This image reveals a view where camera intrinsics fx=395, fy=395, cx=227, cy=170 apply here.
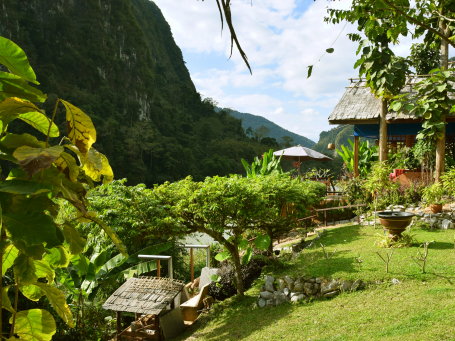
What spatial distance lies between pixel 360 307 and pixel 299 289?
131cm

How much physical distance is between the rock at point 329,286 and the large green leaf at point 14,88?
20.0 ft

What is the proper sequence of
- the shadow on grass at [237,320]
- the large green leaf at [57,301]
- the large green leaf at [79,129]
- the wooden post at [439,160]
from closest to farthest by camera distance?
the large green leaf at [79,129]
the large green leaf at [57,301]
the shadow on grass at [237,320]
the wooden post at [439,160]

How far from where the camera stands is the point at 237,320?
20.7ft

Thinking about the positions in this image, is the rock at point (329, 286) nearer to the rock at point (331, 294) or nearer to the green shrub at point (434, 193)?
the rock at point (331, 294)

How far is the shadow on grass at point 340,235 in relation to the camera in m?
9.01

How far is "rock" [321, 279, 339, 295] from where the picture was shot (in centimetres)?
630

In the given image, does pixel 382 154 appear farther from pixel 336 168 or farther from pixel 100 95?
pixel 100 95

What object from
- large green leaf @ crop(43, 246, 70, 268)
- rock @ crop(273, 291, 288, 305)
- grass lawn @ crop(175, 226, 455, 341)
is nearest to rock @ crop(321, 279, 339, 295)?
grass lawn @ crop(175, 226, 455, 341)

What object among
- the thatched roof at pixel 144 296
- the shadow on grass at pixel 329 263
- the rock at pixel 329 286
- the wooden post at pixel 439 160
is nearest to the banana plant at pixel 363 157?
the wooden post at pixel 439 160

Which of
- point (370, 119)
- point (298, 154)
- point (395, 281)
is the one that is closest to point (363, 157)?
point (298, 154)

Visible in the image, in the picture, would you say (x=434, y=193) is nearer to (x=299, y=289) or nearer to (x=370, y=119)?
(x=299, y=289)

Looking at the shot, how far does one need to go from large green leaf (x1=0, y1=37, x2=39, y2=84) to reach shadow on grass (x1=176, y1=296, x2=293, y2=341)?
523 cm

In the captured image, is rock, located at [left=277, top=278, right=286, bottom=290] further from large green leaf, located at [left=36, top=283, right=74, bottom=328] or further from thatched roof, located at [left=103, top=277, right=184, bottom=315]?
large green leaf, located at [left=36, top=283, right=74, bottom=328]

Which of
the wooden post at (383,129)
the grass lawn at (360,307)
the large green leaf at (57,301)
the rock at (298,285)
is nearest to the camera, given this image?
the large green leaf at (57,301)
